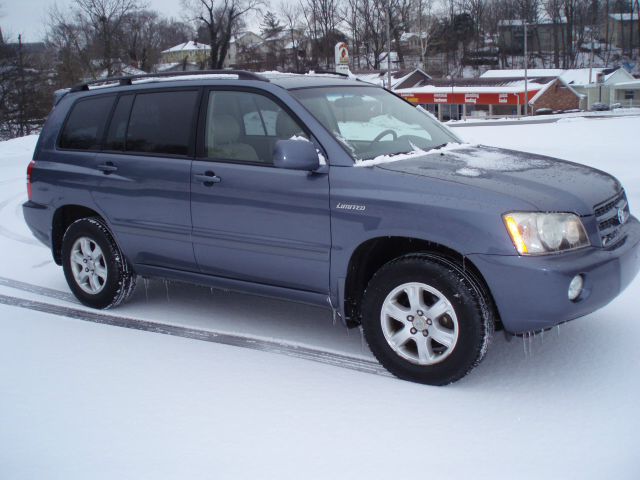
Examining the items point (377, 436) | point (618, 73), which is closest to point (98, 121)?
point (377, 436)

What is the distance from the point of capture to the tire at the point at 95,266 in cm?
520

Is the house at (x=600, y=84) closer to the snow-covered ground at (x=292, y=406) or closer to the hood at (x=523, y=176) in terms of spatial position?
the hood at (x=523, y=176)

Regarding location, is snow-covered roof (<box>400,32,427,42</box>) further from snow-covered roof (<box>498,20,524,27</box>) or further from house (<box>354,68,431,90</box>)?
house (<box>354,68,431,90</box>)

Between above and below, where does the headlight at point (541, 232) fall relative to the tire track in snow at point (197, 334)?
above

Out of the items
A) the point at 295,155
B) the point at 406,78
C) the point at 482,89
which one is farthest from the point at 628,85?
the point at 295,155

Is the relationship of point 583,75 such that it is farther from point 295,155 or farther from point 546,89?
point 295,155

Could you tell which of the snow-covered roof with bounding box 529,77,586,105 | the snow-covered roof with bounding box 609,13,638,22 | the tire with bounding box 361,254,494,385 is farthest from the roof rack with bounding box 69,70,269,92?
the snow-covered roof with bounding box 609,13,638,22

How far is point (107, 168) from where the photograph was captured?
507 centimetres

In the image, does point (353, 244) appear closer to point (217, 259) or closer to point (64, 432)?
point (217, 259)

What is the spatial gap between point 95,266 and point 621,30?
105 m

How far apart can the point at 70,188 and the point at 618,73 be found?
73494 mm

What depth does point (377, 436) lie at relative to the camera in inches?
129

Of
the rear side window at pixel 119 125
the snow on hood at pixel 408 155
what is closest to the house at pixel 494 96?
the rear side window at pixel 119 125

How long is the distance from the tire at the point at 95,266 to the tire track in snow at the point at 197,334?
149mm
